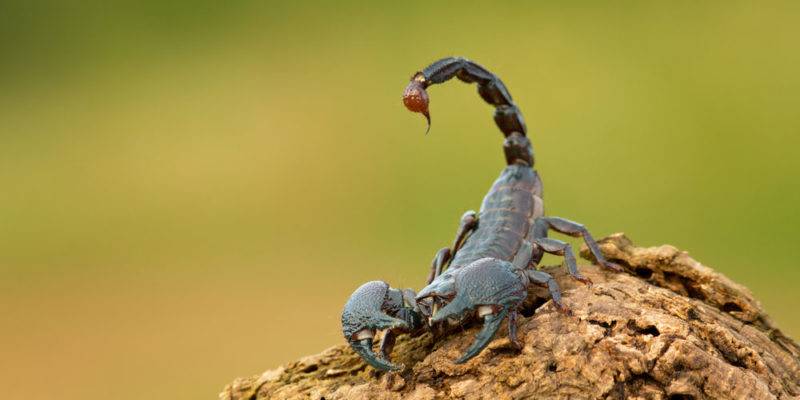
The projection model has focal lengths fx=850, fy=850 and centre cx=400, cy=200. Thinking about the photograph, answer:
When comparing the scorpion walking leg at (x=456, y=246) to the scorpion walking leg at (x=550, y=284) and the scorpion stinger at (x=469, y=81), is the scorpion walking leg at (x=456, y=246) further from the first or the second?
the scorpion walking leg at (x=550, y=284)

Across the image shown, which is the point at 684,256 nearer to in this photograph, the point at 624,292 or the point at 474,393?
the point at 624,292

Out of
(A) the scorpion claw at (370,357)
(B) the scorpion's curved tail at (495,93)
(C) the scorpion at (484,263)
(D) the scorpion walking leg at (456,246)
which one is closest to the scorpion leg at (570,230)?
(C) the scorpion at (484,263)

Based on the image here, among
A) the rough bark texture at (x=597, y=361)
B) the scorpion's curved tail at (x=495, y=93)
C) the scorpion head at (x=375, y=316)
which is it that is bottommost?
the rough bark texture at (x=597, y=361)

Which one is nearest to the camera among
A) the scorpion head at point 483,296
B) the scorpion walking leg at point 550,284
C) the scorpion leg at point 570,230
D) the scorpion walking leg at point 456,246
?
the scorpion head at point 483,296

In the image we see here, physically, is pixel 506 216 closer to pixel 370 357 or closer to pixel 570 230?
pixel 570 230

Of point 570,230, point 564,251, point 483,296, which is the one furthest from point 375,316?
point 570,230

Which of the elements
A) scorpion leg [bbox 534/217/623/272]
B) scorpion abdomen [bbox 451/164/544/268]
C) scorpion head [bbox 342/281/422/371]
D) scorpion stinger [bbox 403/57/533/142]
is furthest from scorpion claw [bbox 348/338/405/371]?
scorpion leg [bbox 534/217/623/272]

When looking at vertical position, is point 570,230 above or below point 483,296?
above

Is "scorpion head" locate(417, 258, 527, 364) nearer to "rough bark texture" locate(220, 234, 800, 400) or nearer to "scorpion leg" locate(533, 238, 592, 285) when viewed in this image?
"rough bark texture" locate(220, 234, 800, 400)
